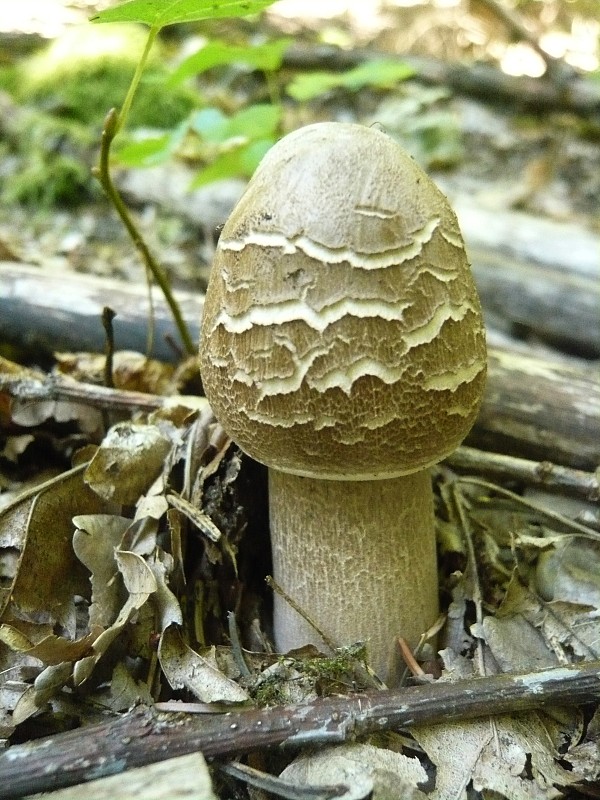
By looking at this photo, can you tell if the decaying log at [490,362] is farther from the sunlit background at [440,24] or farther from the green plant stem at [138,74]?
the sunlit background at [440,24]

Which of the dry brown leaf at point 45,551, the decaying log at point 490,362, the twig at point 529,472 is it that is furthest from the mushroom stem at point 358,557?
the decaying log at point 490,362

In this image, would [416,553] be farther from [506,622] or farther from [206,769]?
[206,769]

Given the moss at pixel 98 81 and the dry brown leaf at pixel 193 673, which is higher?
the moss at pixel 98 81

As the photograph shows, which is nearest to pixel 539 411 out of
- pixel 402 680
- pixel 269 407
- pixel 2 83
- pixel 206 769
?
pixel 402 680

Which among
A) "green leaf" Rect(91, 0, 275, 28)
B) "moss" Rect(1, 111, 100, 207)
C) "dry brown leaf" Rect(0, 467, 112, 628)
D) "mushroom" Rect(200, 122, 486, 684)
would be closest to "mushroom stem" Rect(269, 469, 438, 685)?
"mushroom" Rect(200, 122, 486, 684)

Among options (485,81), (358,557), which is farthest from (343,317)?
(485,81)

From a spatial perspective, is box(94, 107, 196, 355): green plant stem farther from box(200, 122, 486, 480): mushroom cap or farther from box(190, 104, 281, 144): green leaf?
box(190, 104, 281, 144): green leaf
